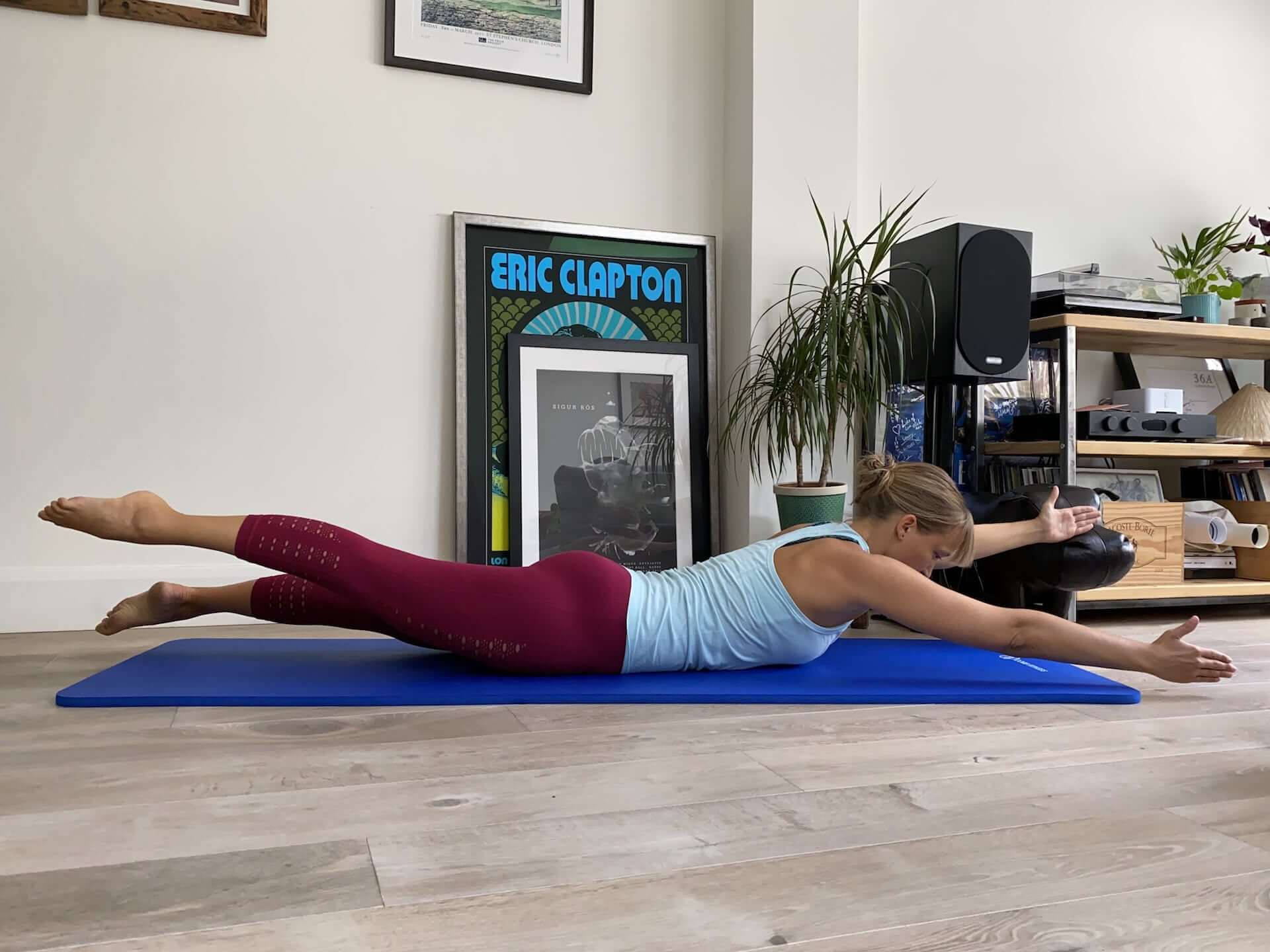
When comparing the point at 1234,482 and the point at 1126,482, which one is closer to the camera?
the point at 1126,482

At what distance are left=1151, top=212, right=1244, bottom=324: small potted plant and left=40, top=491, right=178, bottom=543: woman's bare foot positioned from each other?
3.29 meters

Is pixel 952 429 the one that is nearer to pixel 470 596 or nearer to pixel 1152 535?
pixel 1152 535

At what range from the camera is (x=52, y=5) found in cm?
271

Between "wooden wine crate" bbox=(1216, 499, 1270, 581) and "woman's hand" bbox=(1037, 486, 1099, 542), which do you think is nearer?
"woman's hand" bbox=(1037, 486, 1099, 542)

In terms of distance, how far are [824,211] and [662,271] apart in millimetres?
558

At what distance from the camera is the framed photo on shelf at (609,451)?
3.07 m

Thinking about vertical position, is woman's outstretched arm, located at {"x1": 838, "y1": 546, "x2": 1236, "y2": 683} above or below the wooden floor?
above

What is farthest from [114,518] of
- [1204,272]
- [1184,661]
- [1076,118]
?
[1204,272]

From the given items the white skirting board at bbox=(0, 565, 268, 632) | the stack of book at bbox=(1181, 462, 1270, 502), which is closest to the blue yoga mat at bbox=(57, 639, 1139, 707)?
the white skirting board at bbox=(0, 565, 268, 632)

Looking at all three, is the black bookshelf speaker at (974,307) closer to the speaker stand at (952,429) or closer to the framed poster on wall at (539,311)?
the speaker stand at (952,429)

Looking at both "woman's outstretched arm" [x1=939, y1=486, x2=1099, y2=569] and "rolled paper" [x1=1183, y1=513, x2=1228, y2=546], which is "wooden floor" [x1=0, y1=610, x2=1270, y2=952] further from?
"rolled paper" [x1=1183, y1=513, x2=1228, y2=546]

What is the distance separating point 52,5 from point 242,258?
79cm

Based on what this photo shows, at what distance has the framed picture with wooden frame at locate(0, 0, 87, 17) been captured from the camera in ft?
8.84

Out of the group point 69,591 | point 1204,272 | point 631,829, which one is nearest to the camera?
point 631,829
